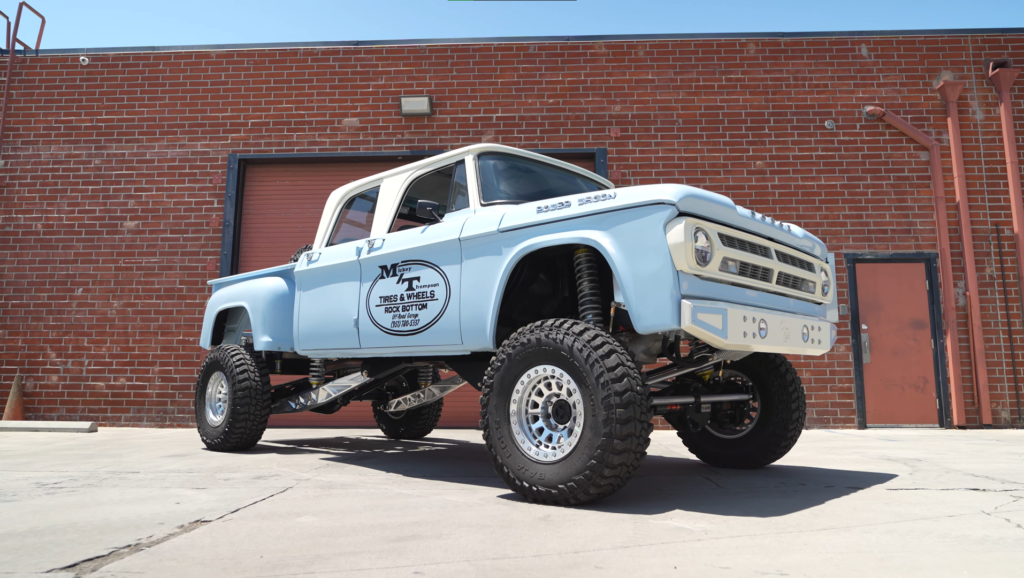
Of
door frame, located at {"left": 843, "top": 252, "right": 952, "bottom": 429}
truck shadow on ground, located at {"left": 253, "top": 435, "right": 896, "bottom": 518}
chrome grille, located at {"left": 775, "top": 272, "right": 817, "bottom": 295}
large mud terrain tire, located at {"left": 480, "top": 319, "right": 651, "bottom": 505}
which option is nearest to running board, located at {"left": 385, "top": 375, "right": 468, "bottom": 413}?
truck shadow on ground, located at {"left": 253, "top": 435, "right": 896, "bottom": 518}

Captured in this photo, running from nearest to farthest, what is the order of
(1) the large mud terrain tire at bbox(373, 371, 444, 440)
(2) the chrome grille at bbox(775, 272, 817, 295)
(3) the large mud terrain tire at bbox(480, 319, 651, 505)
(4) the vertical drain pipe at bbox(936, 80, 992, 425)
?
(3) the large mud terrain tire at bbox(480, 319, 651, 505), (2) the chrome grille at bbox(775, 272, 817, 295), (1) the large mud terrain tire at bbox(373, 371, 444, 440), (4) the vertical drain pipe at bbox(936, 80, 992, 425)

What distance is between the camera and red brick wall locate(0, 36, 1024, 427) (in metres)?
9.93

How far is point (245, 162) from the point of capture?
34.6 ft

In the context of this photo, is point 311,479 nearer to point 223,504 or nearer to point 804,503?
point 223,504

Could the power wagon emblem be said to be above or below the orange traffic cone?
above

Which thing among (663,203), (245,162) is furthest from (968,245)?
(245,162)

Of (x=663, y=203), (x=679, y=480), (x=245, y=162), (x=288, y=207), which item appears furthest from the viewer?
(x=245, y=162)

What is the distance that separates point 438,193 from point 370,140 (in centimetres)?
582

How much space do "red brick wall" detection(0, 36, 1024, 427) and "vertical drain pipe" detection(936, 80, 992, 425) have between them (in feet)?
0.54

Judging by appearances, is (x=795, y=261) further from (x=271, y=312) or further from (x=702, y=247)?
(x=271, y=312)

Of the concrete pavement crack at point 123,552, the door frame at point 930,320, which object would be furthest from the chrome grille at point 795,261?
the door frame at point 930,320

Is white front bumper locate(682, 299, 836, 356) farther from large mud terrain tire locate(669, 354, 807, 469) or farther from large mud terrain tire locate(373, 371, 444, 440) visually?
large mud terrain tire locate(373, 371, 444, 440)

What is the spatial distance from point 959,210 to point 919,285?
1.27m

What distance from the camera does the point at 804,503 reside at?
136 inches
